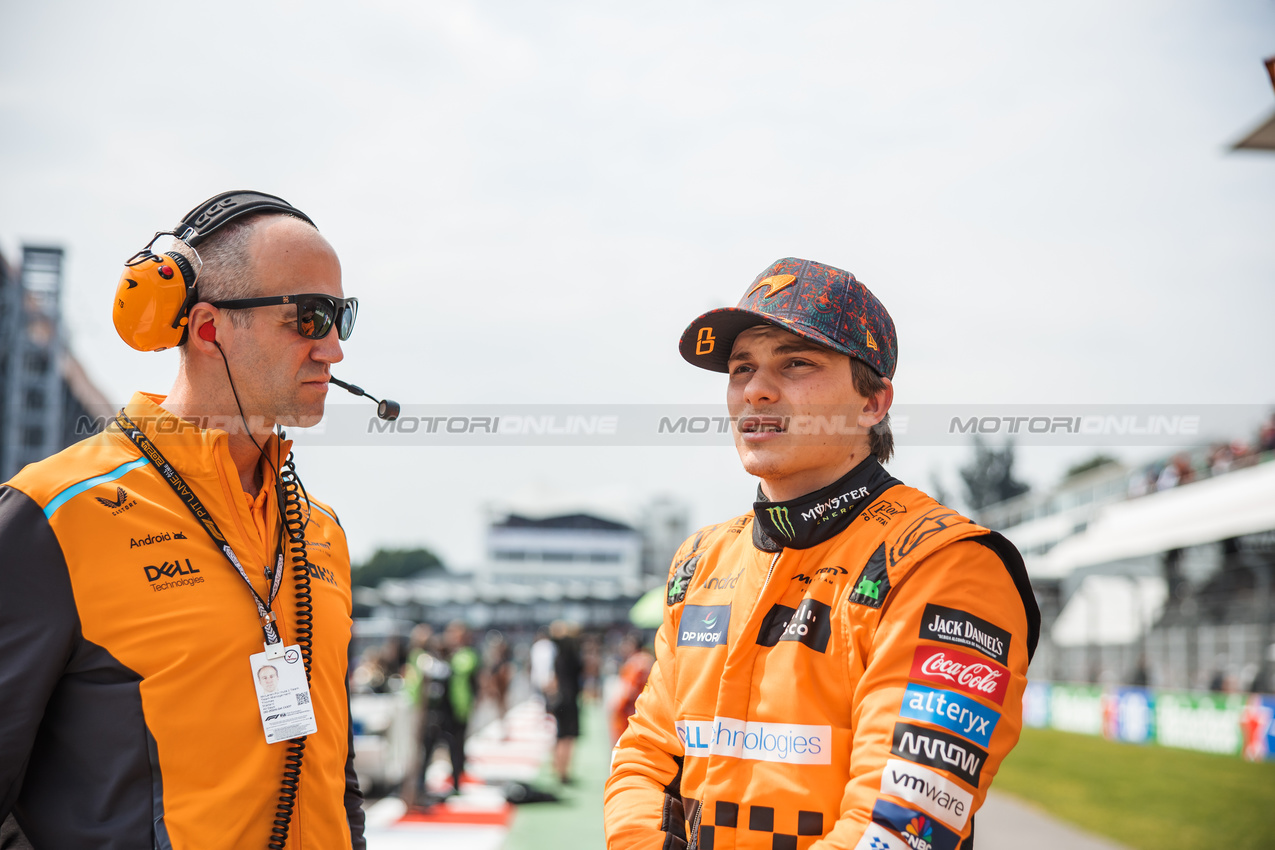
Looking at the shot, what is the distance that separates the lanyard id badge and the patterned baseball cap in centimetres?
119

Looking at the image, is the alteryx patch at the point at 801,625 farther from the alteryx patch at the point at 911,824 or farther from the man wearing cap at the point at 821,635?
the alteryx patch at the point at 911,824

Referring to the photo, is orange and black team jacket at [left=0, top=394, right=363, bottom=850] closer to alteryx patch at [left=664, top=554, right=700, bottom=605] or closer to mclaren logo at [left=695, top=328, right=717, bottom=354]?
alteryx patch at [left=664, top=554, right=700, bottom=605]

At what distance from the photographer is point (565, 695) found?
37.9ft

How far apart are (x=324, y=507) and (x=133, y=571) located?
0.69 metres

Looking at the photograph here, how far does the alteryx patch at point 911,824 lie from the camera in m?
1.57

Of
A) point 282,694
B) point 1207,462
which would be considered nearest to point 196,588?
point 282,694

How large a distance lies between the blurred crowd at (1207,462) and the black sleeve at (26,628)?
77.6ft

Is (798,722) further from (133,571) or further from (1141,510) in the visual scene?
(1141,510)

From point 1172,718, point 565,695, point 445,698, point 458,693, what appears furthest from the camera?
point 1172,718

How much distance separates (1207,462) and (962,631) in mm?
27071

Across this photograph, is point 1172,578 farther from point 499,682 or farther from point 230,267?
point 230,267

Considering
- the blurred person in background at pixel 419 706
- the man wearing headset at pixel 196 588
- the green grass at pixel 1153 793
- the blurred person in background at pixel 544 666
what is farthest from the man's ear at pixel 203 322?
the blurred person in background at pixel 544 666

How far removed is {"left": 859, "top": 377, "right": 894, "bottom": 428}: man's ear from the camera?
2094 mm

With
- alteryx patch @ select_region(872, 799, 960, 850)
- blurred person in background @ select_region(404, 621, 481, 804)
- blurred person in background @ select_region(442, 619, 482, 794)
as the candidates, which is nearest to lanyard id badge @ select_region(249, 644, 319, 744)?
alteryx patch @ select_region(872, 799, 960, 850)
